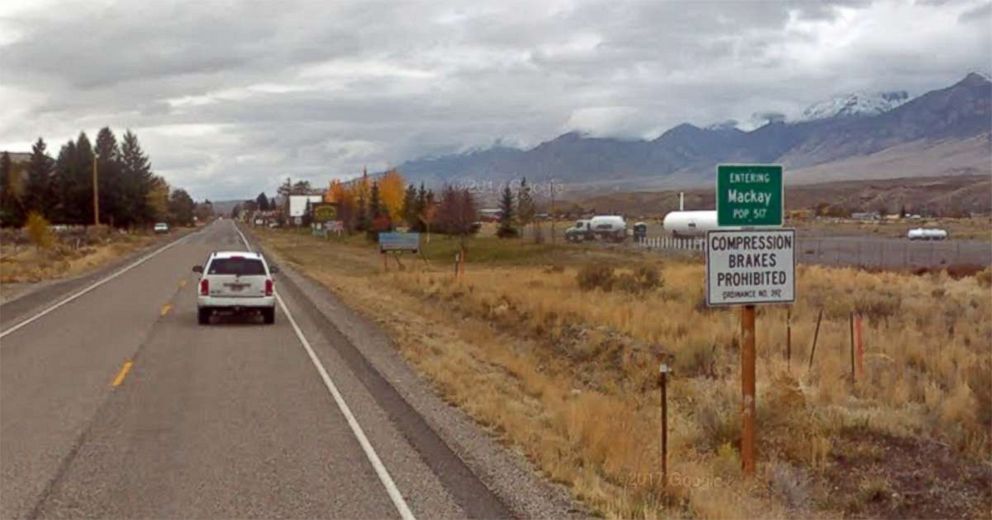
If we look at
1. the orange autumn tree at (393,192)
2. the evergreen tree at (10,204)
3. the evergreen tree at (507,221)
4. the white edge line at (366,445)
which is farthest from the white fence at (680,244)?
the evergreen tree at (10,204)

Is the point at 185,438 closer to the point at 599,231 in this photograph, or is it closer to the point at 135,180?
the point at 599,231

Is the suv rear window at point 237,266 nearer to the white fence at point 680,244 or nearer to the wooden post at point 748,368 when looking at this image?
the wooden post at point 748,368

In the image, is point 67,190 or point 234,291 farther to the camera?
point 67,190

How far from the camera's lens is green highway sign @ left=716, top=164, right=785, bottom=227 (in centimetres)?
1014

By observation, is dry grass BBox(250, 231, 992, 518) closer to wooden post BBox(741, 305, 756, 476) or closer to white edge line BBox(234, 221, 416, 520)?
wooden post BBox(741, 305, 756, 476)

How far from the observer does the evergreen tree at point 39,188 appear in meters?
112

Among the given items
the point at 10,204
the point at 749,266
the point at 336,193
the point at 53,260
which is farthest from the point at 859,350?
the point at 336,193

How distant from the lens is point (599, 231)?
101 meters

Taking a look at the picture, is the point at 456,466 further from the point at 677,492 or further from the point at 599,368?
the point at 599,368

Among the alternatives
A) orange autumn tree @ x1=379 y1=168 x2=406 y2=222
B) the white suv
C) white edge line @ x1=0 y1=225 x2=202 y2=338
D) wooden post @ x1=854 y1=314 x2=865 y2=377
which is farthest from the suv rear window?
orange autumn tree @ x1=379 y1=168 x2=406 y2=222

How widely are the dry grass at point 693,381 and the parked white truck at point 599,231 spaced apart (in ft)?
198

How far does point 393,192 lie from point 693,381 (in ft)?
370

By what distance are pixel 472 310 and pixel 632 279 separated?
8.02m

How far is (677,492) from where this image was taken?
31.2ft
